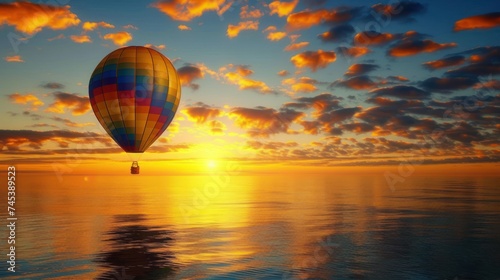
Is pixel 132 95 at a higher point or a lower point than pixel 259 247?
higher

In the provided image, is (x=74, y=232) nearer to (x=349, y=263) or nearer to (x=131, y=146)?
(x=131, y=146)

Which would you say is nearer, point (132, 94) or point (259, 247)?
point (132, 94)

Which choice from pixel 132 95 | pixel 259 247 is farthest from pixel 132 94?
pixel 259 247

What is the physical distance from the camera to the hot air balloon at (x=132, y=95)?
178 feet

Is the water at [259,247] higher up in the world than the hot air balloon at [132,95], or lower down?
lower down

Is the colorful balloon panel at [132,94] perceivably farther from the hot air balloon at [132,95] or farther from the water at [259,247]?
the water at [259,247]

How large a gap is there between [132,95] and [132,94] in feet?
0.43

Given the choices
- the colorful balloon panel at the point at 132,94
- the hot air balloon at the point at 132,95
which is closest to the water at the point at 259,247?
the hot air balloon at the point at 132,95

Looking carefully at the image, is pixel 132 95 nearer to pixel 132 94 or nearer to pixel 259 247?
pixel 132 94

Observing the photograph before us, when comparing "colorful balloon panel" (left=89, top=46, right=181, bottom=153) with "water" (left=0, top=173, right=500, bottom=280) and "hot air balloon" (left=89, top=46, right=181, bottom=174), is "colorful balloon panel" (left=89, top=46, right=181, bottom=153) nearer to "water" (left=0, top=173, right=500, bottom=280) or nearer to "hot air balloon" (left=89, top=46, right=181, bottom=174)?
"hot air balloon" (left=89, top=46, right=181, bottom=174)

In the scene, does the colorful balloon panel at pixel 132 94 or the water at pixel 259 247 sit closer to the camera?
the water at pixel 259 247

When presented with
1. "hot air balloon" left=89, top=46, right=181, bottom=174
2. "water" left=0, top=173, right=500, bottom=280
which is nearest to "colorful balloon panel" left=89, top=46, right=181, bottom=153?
"hot air balloon" left=89, top=46, right=181, bottom=174

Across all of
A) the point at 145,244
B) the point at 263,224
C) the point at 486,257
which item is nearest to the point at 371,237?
the point at 486,257

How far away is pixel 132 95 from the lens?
53938mm
